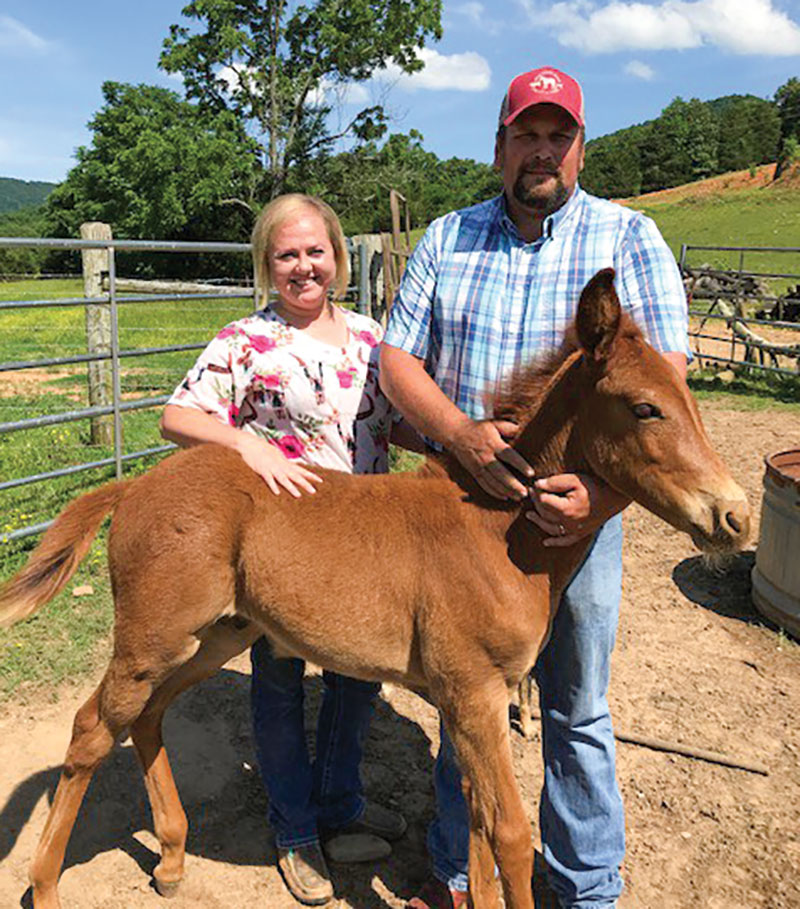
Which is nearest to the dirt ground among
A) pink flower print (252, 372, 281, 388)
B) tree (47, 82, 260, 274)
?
pink flower print (252, 372, 281, 388)

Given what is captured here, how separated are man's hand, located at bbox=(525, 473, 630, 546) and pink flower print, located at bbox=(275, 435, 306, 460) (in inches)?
32.8

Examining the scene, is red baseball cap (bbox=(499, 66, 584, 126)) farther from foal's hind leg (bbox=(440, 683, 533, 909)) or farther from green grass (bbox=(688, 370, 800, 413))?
green grass (bbox=(688, 370, 800, 413))

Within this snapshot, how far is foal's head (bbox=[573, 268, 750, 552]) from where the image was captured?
5.73 ft

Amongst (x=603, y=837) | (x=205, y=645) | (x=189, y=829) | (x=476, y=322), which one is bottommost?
(x=189, y=829)

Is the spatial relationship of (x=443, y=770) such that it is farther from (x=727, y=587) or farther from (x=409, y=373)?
(x=727, y=587)

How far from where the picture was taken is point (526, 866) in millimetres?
2141

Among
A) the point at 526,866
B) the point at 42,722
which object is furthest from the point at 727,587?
the point at 42,722

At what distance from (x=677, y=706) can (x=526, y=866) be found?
6.26 feet

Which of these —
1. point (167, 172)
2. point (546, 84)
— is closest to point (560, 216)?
point (546, 84)

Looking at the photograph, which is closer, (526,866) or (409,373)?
(526,866)

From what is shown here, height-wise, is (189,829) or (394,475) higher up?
(394,475)

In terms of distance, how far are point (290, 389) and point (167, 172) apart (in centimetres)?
2877

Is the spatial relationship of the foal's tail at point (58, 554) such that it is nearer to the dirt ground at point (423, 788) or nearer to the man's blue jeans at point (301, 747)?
the man's blue jeans at point (301, 747)

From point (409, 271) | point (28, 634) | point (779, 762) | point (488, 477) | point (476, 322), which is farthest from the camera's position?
point (28, 634)
